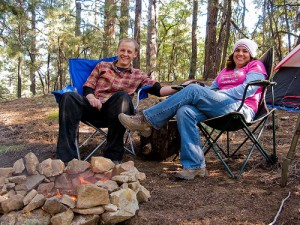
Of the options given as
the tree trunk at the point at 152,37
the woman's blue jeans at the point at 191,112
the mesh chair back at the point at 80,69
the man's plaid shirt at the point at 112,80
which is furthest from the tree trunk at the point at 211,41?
the woman's blue jeans at the point at 191,112

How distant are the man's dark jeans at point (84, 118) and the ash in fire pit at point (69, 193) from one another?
23.0 inches

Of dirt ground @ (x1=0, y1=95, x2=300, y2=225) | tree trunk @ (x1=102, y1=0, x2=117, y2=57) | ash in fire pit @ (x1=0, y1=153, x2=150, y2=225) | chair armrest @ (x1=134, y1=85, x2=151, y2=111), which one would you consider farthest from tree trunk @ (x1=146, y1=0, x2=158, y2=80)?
ash in fire pit @ (x1=0, y1=153, x2=150, y2=225)

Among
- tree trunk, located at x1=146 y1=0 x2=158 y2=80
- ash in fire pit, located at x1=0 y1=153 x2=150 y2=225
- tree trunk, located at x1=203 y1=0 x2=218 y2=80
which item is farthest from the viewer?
tree trunk, located at x1=146 y1=0 x2=158 y2=80

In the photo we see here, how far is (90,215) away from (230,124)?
1.24 meters

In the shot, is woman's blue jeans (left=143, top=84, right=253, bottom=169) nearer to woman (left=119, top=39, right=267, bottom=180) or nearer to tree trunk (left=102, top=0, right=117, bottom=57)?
woman (left=119, top=39, right=267, bottom=180)

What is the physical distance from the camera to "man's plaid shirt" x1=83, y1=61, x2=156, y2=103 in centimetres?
289

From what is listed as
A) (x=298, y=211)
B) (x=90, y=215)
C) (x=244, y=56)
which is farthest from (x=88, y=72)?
(x=298, y=211)

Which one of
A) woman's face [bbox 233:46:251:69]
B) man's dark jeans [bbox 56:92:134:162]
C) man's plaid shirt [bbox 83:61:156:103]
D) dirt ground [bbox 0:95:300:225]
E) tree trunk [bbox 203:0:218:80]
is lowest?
dirt ground [bbox 0:95:300:225]

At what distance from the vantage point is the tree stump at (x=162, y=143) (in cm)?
285

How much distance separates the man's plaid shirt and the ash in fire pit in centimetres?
111

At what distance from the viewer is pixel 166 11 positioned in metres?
14.9

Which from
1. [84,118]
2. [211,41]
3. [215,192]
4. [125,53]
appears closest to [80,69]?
[125,53]

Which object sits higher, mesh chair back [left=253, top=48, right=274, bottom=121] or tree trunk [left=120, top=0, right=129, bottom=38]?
tree trunk [left=120, top=0, right=129, bottom=38]

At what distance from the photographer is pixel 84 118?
2.70 meters
